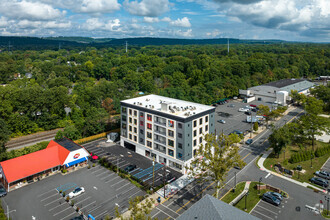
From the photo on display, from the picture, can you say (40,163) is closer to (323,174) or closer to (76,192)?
(76,192)

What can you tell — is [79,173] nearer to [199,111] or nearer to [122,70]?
[199,111]

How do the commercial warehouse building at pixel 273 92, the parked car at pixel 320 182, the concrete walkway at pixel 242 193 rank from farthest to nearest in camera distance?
the commercial warehouse building at pixel 273 92 < the parked car at pixel 320 182 < the concrete walkway at pixel 242 193

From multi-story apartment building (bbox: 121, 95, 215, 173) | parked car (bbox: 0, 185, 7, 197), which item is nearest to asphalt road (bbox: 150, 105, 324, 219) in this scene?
multi-story apartment building (bbox: 121, 95, 215, 173)

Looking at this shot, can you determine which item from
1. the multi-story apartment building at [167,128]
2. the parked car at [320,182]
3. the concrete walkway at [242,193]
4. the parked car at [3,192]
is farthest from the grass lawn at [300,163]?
the parked car at [3,192]

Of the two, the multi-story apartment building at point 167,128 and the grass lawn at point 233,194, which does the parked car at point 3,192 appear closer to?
the multi-story apartment building at point 167,128

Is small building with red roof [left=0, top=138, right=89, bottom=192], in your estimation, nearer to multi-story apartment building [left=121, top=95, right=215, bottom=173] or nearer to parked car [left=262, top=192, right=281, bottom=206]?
multi-story apartment building [left=121, top=95, right=215, bottom=173]
